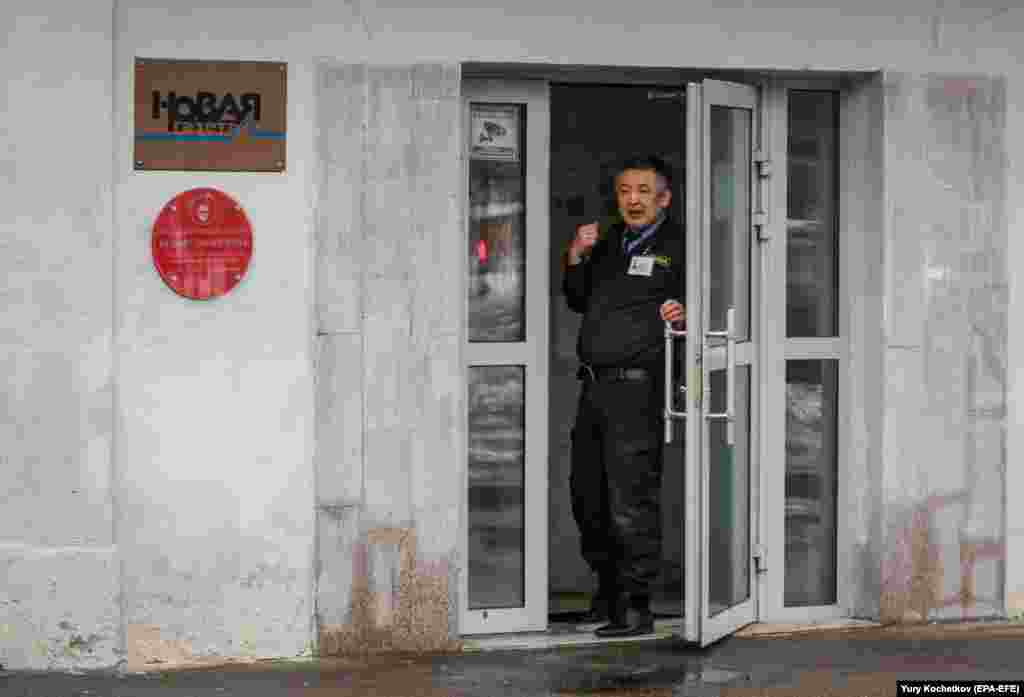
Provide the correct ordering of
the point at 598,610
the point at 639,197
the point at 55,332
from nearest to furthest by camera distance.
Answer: the point at 55,332
the point at 639,197
the point at 598,610

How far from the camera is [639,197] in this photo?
9.25 m

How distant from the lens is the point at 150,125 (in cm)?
855

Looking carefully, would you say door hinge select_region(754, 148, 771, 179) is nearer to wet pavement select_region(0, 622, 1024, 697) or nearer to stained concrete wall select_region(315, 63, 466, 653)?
stained concrete wall select_region(315, 63, 466, 653)

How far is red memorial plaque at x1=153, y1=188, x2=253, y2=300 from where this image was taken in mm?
8570

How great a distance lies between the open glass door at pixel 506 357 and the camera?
362 inches

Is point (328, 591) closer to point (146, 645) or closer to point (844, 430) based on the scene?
point (146, 645)

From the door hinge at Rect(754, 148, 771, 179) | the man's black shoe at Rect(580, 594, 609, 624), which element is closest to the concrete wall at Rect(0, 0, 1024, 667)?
the door hinge at Rect(754, 148, 771, 179)

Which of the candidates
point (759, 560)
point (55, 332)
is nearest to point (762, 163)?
point (759, 560)

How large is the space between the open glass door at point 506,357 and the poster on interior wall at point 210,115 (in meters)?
0.94

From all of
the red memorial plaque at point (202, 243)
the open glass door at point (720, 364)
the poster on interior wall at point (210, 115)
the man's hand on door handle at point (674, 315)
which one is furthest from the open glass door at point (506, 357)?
the red memorial plaque at point (202, 243)

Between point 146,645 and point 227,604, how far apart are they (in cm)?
37

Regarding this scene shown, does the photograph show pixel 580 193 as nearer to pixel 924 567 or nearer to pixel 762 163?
pixel 762 163

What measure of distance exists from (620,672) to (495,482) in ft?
3.77

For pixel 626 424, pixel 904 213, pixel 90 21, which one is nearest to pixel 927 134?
pixel 904 213
